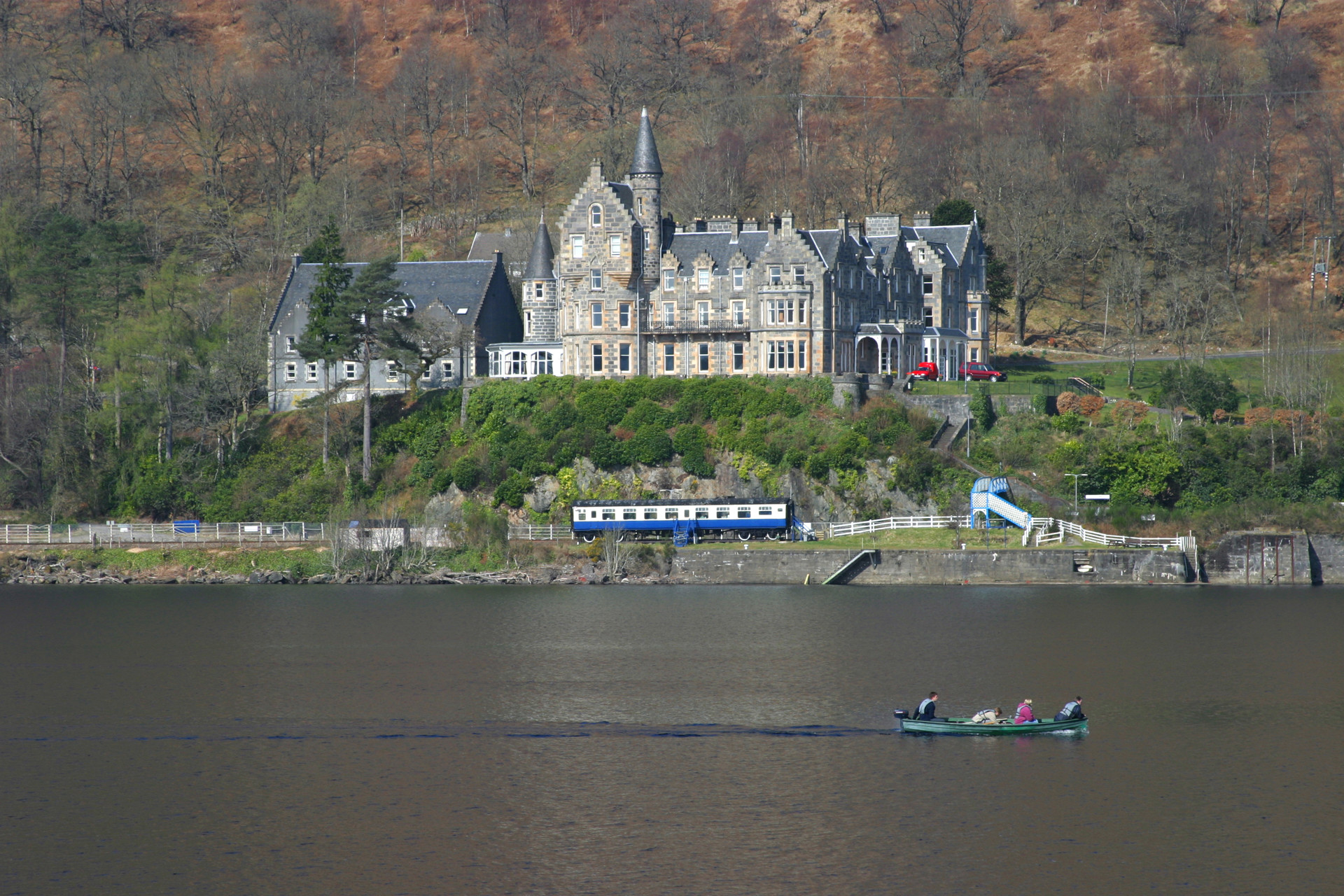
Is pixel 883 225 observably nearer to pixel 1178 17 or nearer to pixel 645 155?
pixel 645 155

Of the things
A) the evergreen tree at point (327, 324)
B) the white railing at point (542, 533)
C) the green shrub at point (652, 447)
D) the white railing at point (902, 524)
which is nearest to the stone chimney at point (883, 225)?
the green shrub at point (652, 447)

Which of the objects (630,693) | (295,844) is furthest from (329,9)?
(295,844)

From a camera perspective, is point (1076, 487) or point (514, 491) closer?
point (1076, 487)

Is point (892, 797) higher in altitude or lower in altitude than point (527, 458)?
lower

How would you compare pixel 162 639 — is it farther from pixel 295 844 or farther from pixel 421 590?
pixel 295 844

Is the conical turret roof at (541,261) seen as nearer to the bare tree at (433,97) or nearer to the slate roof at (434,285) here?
the slate roof at (434,285)

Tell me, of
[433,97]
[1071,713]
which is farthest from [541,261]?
[433,97]

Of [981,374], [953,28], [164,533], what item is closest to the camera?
[164,533]
